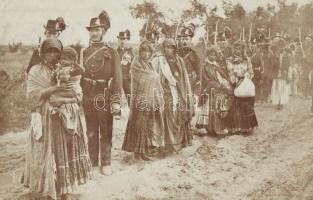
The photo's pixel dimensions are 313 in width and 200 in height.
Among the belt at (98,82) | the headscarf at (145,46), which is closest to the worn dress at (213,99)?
the headscarf at (145,46)

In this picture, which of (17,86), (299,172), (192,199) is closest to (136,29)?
(17,86)

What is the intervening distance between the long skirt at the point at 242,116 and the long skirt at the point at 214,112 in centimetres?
8

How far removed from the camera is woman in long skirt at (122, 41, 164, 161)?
5.75 meters

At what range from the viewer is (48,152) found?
5.30 metres

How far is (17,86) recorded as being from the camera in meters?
5.58

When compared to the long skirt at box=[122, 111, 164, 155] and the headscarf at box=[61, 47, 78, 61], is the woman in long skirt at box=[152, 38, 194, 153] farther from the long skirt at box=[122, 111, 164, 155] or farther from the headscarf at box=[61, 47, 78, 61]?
the headscarf at box=[61, 47, 78, 61]

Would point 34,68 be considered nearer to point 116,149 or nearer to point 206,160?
point 116,149

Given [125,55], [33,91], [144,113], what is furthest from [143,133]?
[33,91]

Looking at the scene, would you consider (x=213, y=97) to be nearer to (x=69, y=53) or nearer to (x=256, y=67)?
(x=256, y=67)

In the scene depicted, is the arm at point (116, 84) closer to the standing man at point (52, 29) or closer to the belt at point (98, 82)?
the belt at point (98, 82)

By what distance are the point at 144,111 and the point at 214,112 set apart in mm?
966

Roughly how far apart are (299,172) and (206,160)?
1.05 metres

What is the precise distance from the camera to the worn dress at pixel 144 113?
575cm

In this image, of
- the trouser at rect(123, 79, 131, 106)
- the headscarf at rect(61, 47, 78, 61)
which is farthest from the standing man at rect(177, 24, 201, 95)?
the headscarf at rect(61, 47, 78, 61)
